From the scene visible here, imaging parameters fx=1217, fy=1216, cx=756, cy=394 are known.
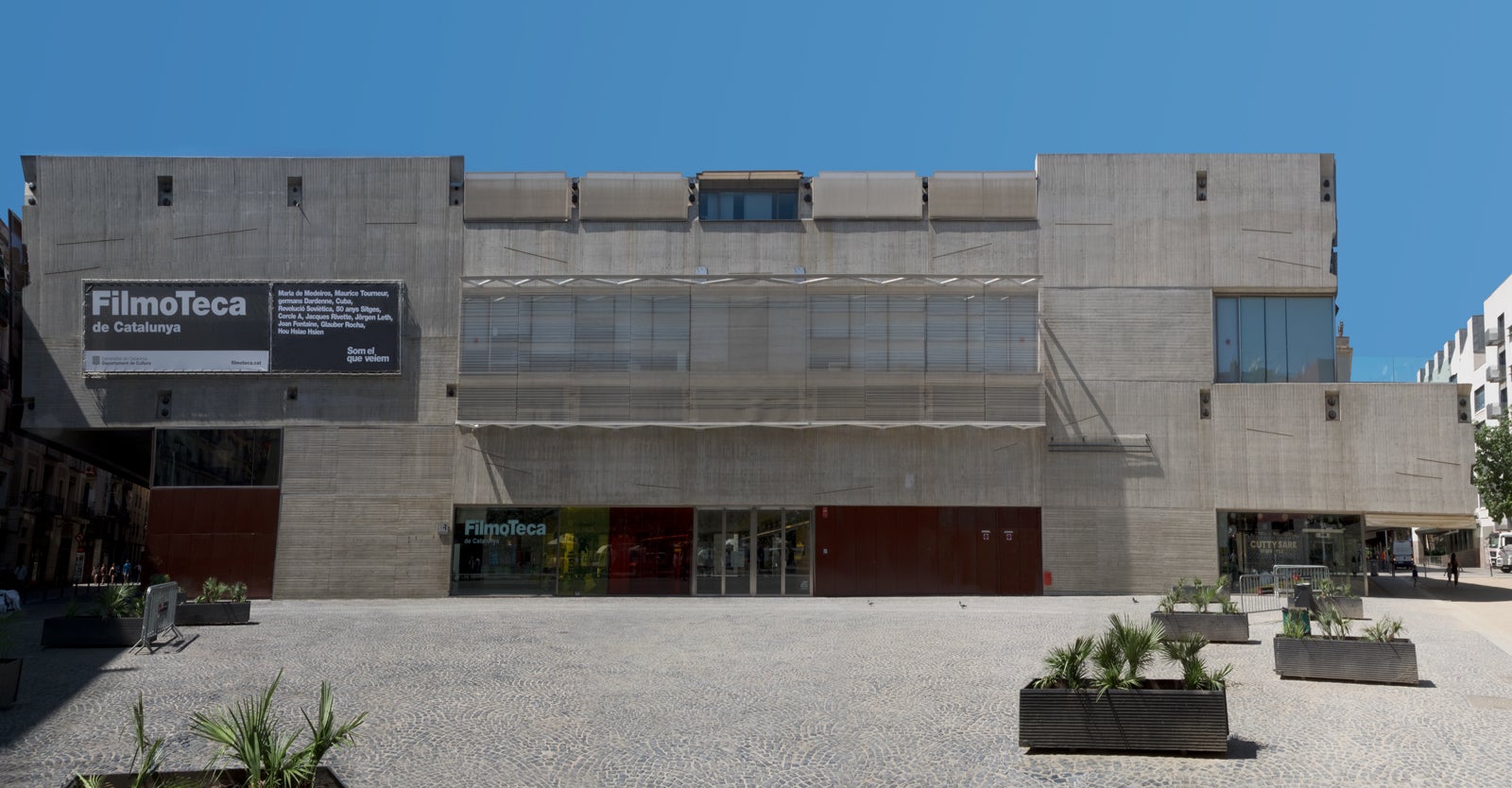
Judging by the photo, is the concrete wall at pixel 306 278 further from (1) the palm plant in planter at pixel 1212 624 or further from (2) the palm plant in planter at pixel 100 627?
(1) the palm plant in planter at pixel 1212 624

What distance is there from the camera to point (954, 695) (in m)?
15.7

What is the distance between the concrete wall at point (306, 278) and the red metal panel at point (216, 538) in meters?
0.50

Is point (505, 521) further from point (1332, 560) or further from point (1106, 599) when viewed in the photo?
point (1332, 560)

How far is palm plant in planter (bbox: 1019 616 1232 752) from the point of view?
11500 mm

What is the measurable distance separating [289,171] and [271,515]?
1091 cm

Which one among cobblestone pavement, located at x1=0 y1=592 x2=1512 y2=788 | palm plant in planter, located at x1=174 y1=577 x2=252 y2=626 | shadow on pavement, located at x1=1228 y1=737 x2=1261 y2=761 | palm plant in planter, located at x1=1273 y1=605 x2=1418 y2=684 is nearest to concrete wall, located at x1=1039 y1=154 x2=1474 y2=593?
cobblestone pavement, located at x1=0 y1=592 x2=1512 y2=788

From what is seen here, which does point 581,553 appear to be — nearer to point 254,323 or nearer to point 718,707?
point 254,323

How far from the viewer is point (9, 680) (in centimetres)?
1489

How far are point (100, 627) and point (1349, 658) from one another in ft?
64.9

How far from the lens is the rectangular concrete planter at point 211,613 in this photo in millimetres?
Answer: 25000

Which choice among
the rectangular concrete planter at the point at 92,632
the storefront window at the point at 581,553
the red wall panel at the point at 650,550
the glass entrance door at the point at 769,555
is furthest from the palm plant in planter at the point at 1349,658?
the storefront window at the point at 581,553

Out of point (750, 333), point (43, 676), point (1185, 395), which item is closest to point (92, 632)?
point (43, 676)

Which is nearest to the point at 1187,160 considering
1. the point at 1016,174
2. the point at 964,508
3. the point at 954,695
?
the point at 1016,174

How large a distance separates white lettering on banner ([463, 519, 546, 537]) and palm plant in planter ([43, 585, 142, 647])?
16.7 metres
